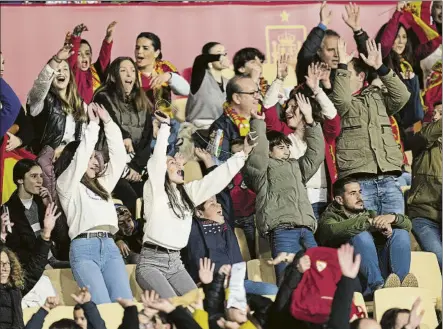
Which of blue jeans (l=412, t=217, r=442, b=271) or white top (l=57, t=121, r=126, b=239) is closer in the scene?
white top (l=57, t=121, r=126, b=239)

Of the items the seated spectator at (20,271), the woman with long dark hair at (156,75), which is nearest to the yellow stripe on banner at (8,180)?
the seated spectator at (20,271)

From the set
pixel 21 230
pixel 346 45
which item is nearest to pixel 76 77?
pixel 21 230

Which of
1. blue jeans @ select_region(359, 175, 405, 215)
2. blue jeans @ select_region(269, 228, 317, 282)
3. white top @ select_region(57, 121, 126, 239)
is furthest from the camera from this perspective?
blue jeans @ select_region(359, 175, 405, 215)

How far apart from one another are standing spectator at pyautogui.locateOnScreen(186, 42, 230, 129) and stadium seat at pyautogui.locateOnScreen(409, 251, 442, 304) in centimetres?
174

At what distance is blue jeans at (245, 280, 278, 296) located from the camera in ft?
30.8

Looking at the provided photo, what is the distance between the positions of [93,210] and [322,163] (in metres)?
1.70

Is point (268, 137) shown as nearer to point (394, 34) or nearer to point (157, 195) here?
point (157, 195)

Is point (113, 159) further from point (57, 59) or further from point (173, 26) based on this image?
point (173, 26)

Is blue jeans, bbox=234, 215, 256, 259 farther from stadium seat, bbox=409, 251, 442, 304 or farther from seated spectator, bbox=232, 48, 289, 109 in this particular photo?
stadium seat, bbox=409, 251, 442, 304

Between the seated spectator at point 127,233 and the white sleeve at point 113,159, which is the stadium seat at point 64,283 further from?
the white sleeve at point 113,159

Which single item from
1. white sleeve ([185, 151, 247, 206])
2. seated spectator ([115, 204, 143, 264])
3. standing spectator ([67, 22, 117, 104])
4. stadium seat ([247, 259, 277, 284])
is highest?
standing spectator ([67, 22, 117, 104])

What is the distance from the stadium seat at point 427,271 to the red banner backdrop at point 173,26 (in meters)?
1.95

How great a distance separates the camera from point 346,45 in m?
11.1

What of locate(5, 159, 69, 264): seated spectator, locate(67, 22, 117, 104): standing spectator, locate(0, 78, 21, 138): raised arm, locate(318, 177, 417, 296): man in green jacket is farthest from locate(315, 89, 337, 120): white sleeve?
locate(0, 78, 21, 138): raised arm
